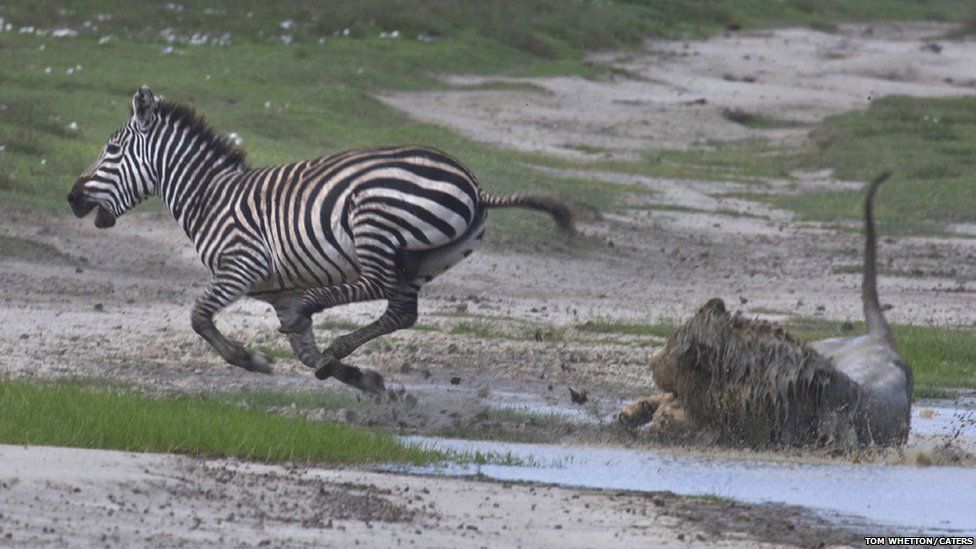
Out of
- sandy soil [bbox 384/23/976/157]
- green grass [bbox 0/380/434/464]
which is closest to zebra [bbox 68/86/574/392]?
green grass [bbox 0/380/434/464]

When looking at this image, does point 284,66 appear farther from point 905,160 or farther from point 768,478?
point 768,478

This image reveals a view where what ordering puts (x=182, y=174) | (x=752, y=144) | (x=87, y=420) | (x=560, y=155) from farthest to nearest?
(x=752, y=144), (x=560, y=155), (x=182, y=174), (x=87, y=420)

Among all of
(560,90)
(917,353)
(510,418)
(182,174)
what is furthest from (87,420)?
(560,90)

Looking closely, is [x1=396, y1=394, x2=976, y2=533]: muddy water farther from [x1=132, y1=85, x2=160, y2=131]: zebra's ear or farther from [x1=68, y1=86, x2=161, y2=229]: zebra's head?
[x1=132, y1=85, x2=160, y2=131]: zebra's ear

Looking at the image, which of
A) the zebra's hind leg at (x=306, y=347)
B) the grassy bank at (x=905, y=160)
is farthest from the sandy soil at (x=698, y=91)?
the zebra's hind leg at (x=306, y=347)

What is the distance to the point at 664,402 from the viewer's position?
9.09 m

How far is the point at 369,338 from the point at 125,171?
80.2 inches

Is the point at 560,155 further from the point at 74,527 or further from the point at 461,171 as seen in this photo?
the point at 74,527

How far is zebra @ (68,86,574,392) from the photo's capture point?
10.2m

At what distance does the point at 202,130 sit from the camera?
36.9 ft

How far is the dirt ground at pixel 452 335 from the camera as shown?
6363mm

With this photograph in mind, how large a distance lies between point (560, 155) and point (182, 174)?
1694cm

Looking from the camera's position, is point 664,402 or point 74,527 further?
point 664,402

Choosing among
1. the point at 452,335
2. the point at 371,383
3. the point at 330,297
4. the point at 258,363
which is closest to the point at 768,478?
the point at 371,383
